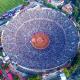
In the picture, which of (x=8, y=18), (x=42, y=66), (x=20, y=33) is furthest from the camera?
(x=8, y=18)

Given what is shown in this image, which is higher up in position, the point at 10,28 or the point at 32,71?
the point at 10,28

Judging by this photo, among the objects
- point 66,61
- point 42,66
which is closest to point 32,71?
point 42,66

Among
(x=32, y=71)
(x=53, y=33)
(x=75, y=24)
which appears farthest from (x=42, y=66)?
(x=75, y=24)

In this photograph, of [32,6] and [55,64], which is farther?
[32,6]

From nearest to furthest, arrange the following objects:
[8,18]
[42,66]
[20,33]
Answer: [42,66], [20,33], [8,18]

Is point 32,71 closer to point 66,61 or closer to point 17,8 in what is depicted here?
point 66,61

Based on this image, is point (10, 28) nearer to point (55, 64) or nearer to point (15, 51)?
point (15, 51)
